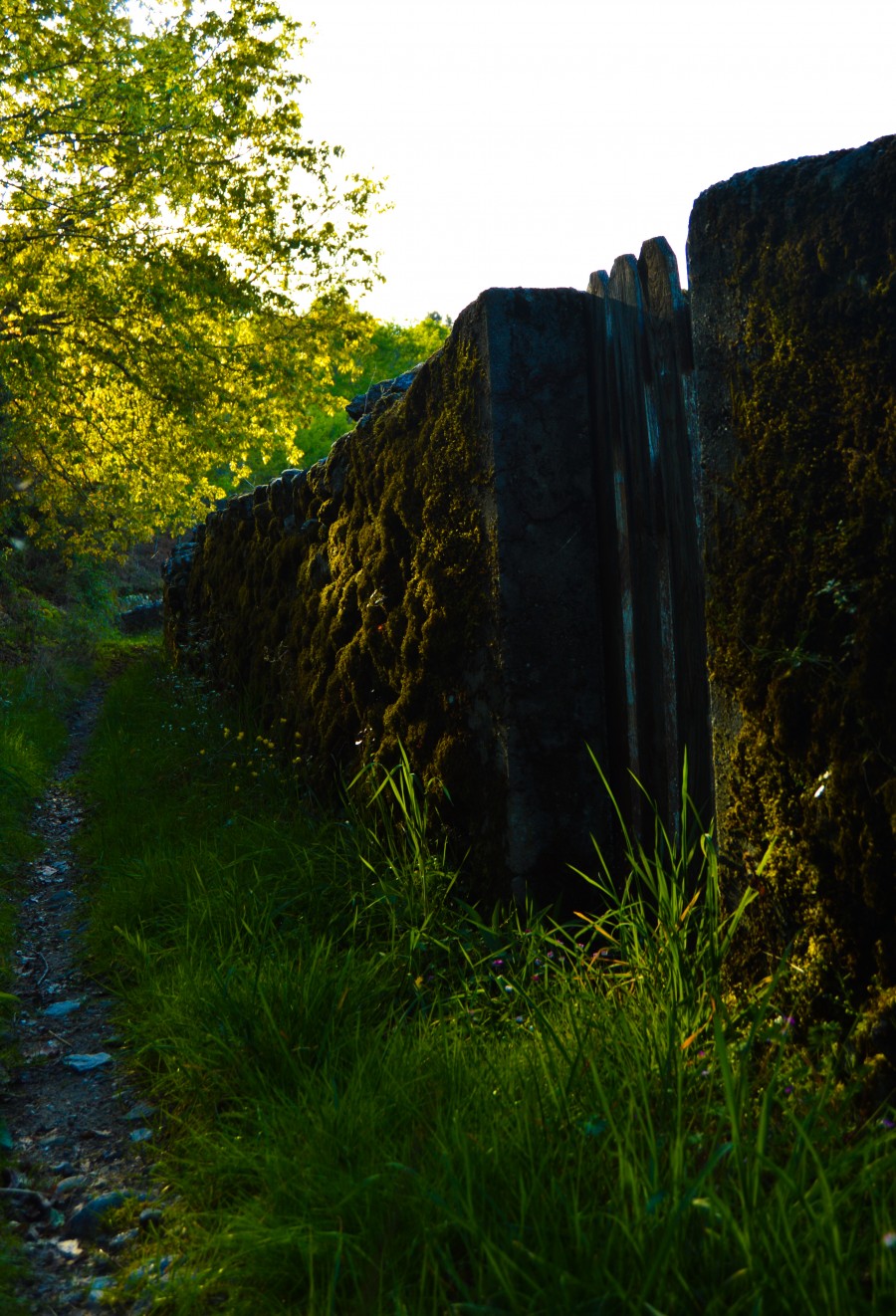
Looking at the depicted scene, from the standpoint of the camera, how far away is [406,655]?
14.1 ft

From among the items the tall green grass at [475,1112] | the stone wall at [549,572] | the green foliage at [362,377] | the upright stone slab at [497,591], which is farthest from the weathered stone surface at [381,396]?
the green foliage at [362,377]

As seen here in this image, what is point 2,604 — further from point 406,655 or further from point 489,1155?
point 489,1155

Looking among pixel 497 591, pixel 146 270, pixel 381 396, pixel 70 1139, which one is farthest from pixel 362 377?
pixel 70 1139

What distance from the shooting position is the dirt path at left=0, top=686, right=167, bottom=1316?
2.26 m

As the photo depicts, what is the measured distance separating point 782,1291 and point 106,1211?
5.57 ft

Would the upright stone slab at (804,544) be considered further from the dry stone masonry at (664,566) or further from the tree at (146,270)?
the tree at (146,270)

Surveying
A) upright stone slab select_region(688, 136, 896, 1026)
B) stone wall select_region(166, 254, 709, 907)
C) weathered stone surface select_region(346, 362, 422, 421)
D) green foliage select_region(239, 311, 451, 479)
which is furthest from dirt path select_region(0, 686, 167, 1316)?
green foliage select_region(239, 311, 451, 479)

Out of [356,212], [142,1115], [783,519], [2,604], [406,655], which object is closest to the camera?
[783,519]

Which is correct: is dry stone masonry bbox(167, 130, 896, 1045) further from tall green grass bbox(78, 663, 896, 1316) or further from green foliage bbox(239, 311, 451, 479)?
green foliage bbox(239, 311, 451, 479)

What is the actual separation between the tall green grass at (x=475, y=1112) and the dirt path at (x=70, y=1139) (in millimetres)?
103

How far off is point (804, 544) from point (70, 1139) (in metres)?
2.60

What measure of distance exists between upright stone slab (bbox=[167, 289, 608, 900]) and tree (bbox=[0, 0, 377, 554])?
7428mm

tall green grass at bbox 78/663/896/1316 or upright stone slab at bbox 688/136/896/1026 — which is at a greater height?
upright stone slab at bbox 688/136/896/1026

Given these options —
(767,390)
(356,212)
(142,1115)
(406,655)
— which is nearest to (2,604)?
(356,212)
